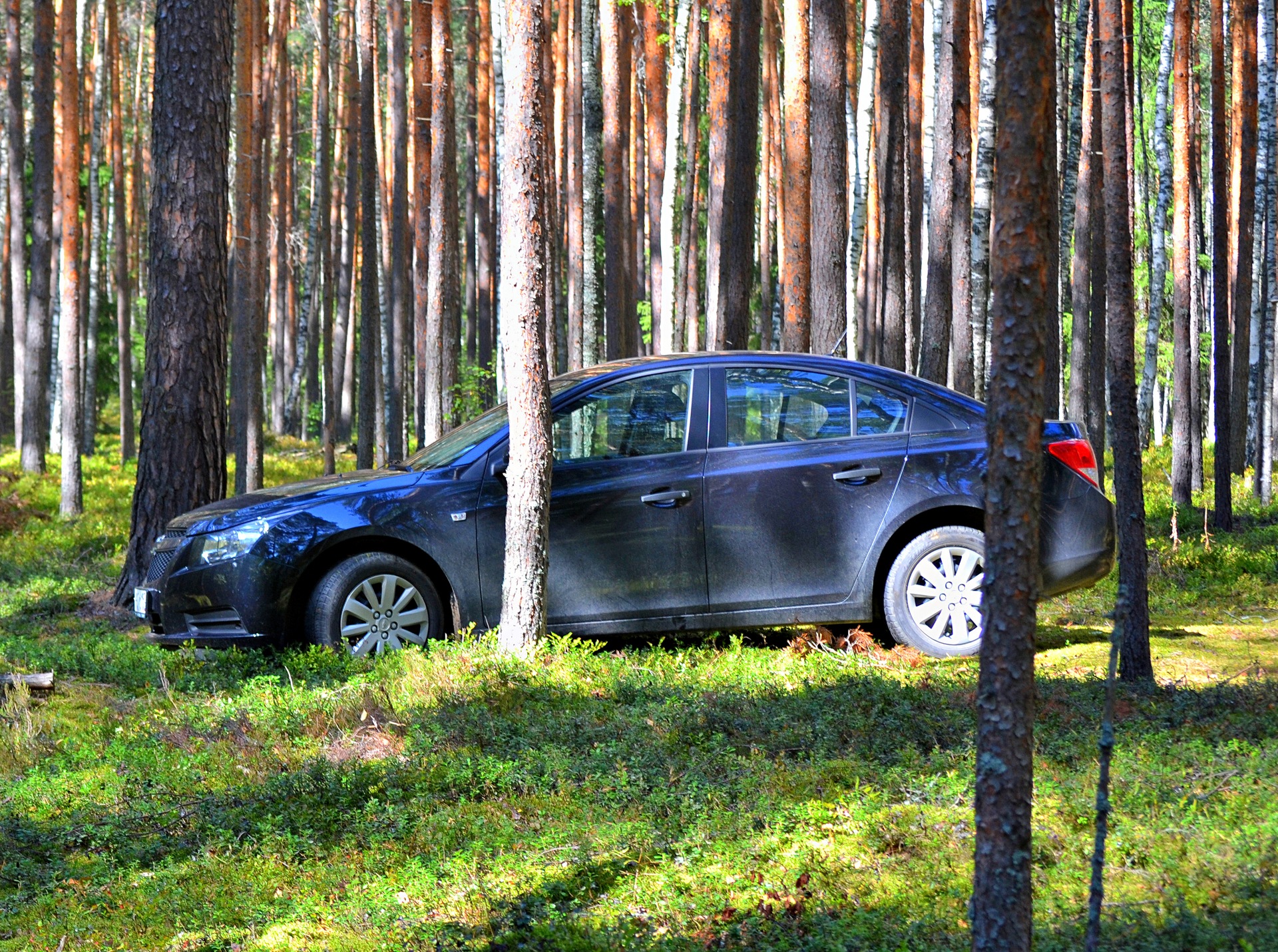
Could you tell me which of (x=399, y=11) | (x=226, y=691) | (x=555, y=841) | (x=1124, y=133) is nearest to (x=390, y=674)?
(x=226, y=691)

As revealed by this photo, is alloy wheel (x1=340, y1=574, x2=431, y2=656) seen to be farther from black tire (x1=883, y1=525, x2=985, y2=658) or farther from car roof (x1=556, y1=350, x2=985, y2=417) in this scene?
black tire (x1=883, y1=525, x2=985, y2=658)

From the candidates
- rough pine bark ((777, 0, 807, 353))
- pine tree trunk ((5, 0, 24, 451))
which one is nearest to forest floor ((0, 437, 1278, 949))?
rough pine bark ((777, 0, 807, 353))

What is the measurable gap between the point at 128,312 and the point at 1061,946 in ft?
75.9

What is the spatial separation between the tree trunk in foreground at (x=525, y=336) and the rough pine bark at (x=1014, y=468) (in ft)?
12.7

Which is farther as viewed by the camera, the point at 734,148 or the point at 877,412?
the point at 734,148

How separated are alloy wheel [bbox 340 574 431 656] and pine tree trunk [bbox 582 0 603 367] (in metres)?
7.90

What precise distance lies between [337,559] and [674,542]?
2.04 meters

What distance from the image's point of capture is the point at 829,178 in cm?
1046

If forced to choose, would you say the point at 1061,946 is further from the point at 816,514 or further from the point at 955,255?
the point at 955,255

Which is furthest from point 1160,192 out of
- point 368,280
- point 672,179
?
point 368,280

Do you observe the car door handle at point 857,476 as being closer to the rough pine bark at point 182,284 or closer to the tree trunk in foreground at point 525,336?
the tree trunk in foreground at point 525,336

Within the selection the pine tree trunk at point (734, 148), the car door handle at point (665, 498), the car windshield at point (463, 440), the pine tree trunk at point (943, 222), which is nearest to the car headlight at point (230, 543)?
the car windshield at point (463, 440)

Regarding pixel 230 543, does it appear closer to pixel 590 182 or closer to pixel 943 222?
pixel 943 222

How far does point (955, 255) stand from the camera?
12.8 m
